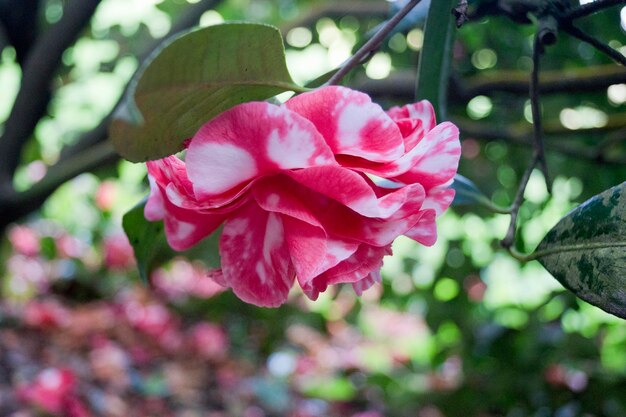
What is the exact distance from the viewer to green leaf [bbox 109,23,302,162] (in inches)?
11.8

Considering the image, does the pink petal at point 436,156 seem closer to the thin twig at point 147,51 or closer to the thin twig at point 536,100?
the thin twig at point 536,100

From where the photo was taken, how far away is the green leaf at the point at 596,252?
13.1 inches

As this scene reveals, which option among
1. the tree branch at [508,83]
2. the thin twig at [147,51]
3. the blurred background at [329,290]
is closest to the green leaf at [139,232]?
the blurred background at [329,290]

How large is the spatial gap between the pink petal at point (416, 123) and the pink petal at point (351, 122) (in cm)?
2

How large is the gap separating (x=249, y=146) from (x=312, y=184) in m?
0.04

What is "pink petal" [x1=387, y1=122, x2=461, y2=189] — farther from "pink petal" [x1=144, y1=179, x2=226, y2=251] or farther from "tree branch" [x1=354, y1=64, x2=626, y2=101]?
"tree branch" [x1=354, y1=64, x2=626, y2=101]

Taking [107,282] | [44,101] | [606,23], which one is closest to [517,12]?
[606,23]

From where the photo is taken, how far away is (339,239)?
34cm

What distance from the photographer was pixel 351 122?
0.32 meters

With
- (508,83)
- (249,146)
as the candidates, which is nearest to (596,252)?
(249,146)

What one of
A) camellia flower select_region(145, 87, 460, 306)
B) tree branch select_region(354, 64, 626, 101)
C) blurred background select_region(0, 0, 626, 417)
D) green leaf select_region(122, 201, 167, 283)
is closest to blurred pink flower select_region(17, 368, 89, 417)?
blurred background select_region(0, 0, 626, 417)

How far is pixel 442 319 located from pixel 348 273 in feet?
3.18

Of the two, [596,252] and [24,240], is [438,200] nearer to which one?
[596,252]

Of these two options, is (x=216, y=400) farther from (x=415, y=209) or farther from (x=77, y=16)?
(x=415, y=209)
